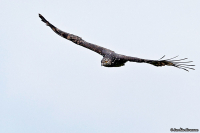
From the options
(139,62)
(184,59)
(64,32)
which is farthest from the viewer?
(64,32)

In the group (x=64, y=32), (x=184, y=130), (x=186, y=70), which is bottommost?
(x=184, y=130)

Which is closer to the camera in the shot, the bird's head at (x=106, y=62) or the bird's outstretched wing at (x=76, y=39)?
the bird's head at (x=106, y=62)

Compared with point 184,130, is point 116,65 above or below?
above

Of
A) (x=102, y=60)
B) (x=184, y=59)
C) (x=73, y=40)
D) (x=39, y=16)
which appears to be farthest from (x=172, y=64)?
(x=39, y=16)

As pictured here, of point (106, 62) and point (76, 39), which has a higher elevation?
point (76, 39)

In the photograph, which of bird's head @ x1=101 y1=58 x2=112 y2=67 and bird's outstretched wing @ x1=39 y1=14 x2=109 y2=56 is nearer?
bird's head @ x1=101 y1=58 x2=112 y2=67

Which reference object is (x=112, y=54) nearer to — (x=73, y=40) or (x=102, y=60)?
(x=102, y=60)

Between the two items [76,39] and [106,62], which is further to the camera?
[76,39]

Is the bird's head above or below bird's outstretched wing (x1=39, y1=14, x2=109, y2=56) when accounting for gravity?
below

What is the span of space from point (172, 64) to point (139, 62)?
79.6 inches

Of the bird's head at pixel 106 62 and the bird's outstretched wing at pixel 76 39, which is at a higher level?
the bird's outstretched wing at pixel 76 39

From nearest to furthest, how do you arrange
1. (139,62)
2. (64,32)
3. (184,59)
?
(184,59), (139,62), (64,32)

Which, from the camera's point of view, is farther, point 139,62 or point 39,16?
point 39,16

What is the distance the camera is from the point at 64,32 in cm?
2727
